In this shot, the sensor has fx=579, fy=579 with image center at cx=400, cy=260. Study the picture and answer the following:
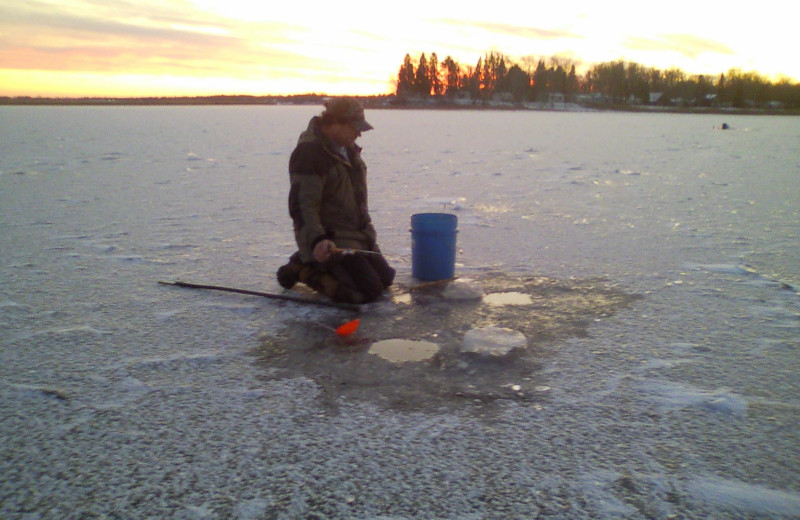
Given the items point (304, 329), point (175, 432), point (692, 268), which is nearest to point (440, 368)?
point (304, 329)

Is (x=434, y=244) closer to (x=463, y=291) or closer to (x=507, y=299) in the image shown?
(x=463, y=291)

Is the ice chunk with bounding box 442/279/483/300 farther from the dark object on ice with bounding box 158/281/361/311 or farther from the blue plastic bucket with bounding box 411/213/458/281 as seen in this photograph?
the dark object on ice with bounding box 158/281/361/311

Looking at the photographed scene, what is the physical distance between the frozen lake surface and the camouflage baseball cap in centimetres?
114

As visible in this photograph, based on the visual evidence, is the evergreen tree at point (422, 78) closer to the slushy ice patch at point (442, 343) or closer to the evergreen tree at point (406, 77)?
the evergreen tree at point (406, 77)

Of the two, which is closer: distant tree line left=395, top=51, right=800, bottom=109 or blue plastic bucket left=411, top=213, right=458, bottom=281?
blue plastic bucket left=411, top=213, right=458, bottom=281

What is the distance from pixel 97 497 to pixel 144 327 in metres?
1.47

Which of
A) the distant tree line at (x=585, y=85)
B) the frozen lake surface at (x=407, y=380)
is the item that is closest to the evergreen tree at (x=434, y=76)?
the distant tree line at (x=585, y=85)

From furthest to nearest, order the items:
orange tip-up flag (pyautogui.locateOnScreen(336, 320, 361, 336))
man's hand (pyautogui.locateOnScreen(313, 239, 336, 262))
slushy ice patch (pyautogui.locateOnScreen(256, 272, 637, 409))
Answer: man's hand (pyautogui.locateOnScreen(313, 239, 336, 262)) < orange tip-up flag (pyautogui.locateOnScreen(336, 320, 361, 336)) < slushy ice patch (pyautogui.locateOnScreen(256, 272, 637, 409))

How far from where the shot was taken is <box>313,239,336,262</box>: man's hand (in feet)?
10.9

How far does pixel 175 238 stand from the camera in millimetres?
5070

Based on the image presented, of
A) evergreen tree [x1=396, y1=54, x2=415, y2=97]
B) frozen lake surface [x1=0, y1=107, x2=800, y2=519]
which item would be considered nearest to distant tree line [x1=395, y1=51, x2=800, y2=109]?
evergreen tree [x1=396, y1=54, x2=415, y2=97]

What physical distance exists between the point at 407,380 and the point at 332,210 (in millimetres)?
1517

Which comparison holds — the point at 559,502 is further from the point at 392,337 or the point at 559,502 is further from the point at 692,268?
the point at 692,268

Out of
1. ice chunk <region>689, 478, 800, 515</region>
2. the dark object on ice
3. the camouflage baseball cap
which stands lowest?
ice chunk <region>689, 478, 800, 515</region>
